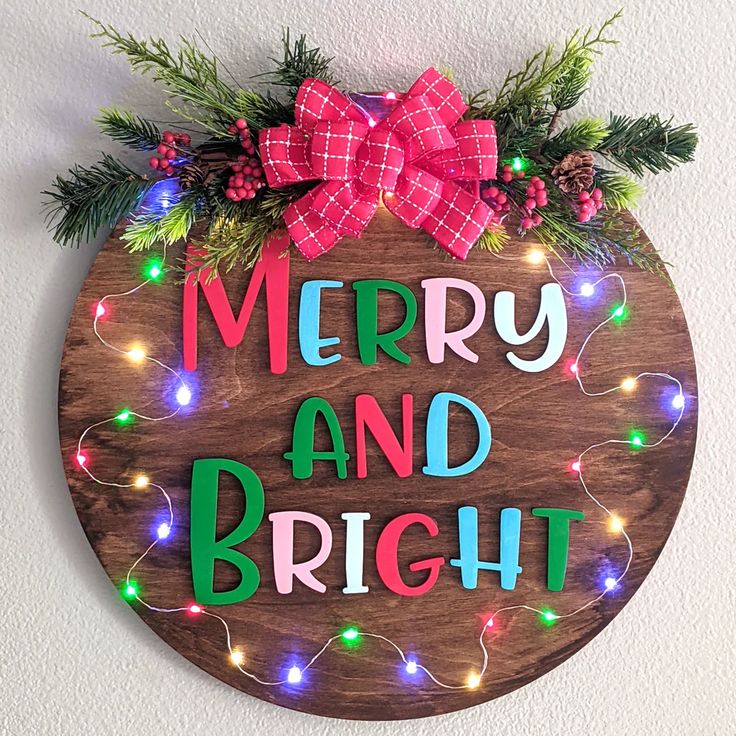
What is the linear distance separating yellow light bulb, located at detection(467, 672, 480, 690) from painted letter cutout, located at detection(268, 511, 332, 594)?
0.73 feet

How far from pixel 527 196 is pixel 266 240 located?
32 centimetres

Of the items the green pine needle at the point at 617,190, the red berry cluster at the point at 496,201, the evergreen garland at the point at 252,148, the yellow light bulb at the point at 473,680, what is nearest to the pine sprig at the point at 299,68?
the evergreen garland at the point at 252,148

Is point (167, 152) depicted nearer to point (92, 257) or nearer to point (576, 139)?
point (92, 257)

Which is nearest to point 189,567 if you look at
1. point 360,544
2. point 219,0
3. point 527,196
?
point 360,544

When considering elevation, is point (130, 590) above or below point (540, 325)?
below

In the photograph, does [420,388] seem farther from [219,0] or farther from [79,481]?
[219,0]

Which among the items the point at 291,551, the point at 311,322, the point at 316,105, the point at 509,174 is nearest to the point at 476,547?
the point at 291,551

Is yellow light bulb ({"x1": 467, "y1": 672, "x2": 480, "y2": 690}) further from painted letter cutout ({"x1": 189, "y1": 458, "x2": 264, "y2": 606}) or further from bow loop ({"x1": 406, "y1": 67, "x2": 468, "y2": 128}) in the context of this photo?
bow loop ({"x1": 406, "y1": 67, "x2": 468, "y2": 128})

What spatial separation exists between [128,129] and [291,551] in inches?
21.3

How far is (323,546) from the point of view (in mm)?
823

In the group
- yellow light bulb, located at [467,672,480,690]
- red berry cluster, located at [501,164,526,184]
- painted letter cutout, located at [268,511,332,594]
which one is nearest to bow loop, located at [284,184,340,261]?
red berry cluster, located at [501,164,526,184]

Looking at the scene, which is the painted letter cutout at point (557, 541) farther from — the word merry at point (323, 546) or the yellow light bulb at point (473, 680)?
the yellow light bulb at point (473, 680)

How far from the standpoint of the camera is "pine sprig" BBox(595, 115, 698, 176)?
80 centimetres

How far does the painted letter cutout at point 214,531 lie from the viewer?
2.66 feet
